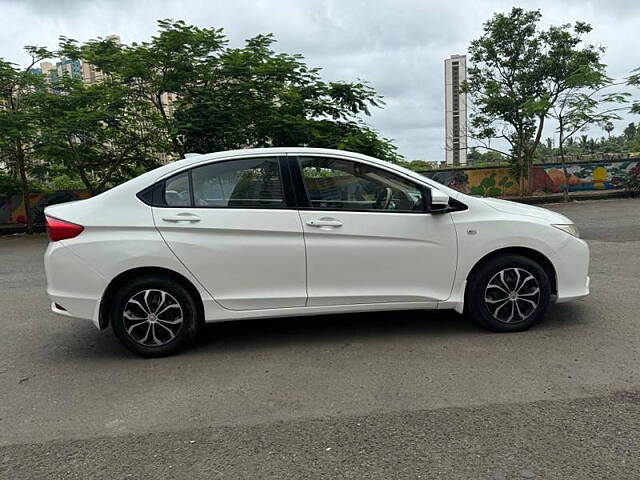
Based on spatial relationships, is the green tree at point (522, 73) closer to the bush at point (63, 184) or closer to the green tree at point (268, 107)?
the green tree at point (268, 107)

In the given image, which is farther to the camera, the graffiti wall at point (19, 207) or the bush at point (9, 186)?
the graffiti wall at point (19, 207)

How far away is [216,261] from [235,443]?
1617mm

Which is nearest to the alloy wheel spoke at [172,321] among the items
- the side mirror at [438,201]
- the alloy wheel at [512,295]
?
the side mirror at [438,201]

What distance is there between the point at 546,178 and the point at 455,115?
19.2 ft

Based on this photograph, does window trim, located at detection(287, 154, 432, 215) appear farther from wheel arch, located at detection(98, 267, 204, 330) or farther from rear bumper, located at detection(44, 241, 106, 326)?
rear bumper, located at detection(44, 241, 106, 326)

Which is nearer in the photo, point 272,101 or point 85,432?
point 85,432

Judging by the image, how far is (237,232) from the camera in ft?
13.1

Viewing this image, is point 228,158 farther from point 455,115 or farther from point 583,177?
point 455,115

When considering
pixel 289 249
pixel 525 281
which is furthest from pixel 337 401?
pixel 525 281

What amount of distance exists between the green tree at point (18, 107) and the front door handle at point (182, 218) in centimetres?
1363

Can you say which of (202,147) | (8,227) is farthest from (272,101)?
(8,227)

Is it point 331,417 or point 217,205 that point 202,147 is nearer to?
point 217,205

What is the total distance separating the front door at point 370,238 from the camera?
13.4ft

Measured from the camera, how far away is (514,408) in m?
3.02
